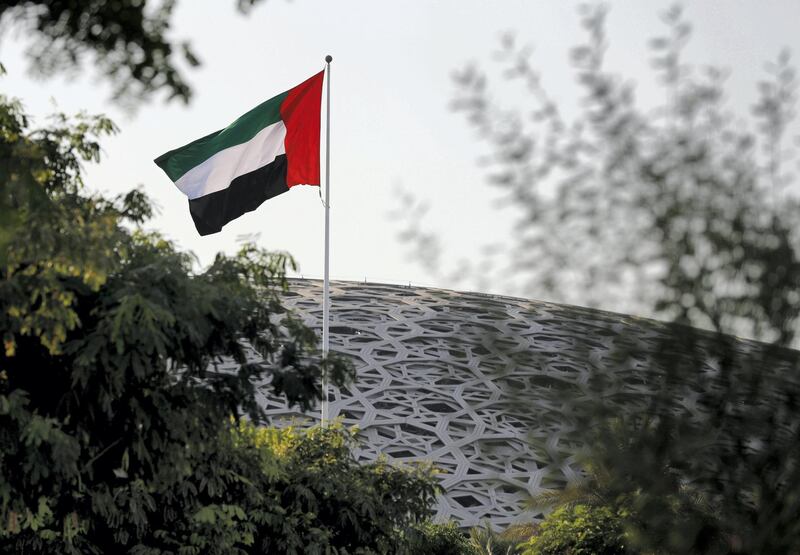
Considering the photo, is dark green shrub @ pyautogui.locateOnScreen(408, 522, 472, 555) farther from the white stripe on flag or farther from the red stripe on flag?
the white stripe on flag

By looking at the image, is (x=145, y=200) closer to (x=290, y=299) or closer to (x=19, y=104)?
(x=19, y=104)

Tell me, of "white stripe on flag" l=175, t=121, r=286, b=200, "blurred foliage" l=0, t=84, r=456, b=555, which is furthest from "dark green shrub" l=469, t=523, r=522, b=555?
"blurred foliage" l=0, t=84, r=456, b=555

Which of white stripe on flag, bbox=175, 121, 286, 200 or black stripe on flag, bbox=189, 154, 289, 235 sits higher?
white stripe on flag, bbox=175, 121, 286, 200

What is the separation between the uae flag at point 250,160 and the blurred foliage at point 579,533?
308 inches

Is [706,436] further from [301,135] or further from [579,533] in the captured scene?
[301,135]

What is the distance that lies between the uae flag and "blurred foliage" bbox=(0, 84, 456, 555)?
641cm

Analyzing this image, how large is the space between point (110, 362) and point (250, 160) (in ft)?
32.9

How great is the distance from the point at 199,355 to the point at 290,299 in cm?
2639

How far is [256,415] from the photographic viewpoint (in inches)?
392

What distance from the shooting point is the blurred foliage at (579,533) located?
18.5m

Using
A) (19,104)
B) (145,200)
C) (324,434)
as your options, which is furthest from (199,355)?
(324,434)

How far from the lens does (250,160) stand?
18.8 metres

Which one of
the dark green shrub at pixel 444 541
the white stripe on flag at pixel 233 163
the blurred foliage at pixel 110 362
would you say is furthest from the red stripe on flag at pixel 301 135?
the blurred foliage at pixel 110 362

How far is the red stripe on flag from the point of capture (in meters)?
19.2
